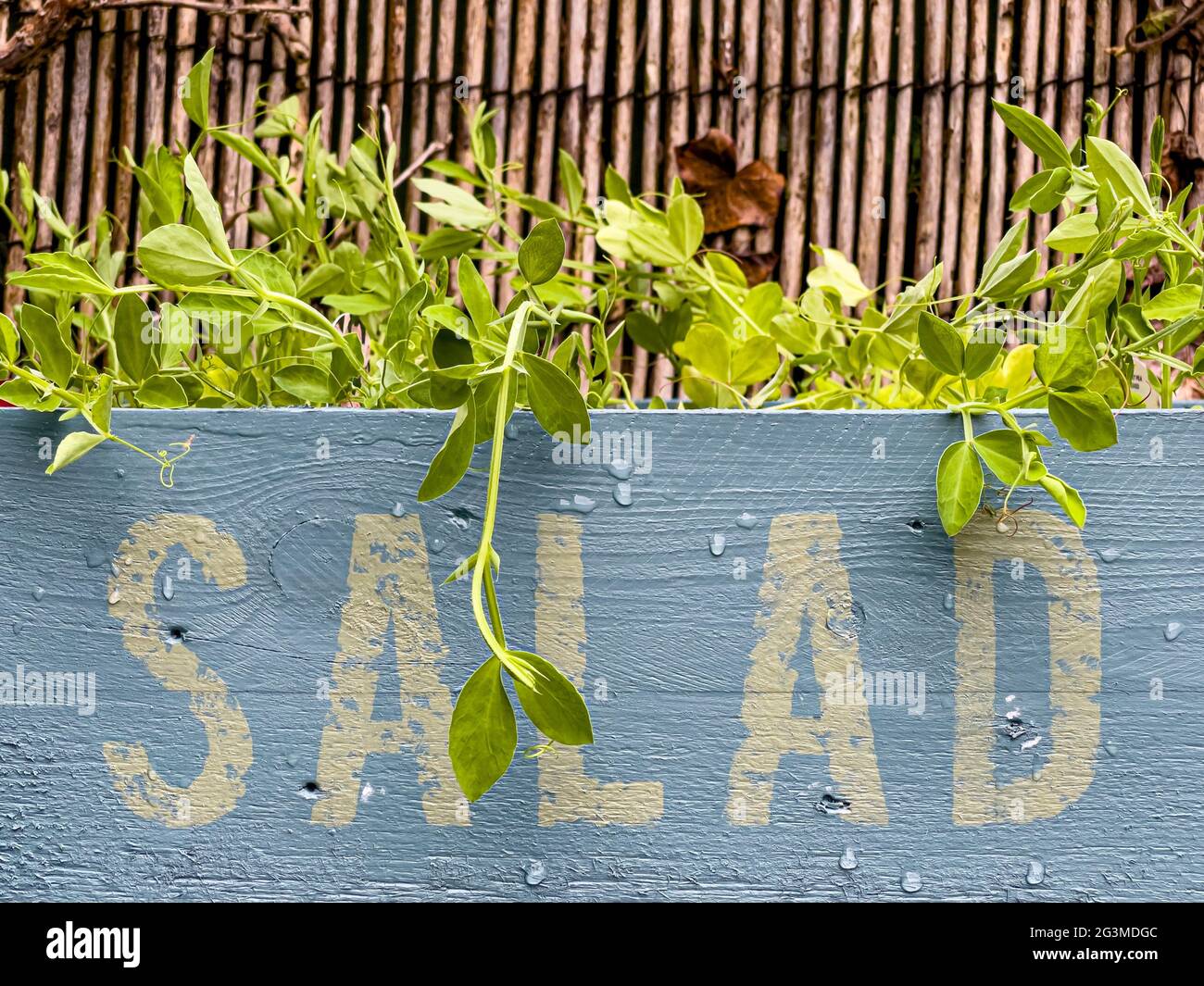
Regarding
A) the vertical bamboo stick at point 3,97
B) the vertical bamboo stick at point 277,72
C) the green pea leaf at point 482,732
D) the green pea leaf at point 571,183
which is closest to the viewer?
the green pea leaf at point 482,732

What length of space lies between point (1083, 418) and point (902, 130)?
1691 millimetres

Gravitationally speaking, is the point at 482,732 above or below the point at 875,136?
below

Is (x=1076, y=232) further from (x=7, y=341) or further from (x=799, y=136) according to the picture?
(x=799, y=136)

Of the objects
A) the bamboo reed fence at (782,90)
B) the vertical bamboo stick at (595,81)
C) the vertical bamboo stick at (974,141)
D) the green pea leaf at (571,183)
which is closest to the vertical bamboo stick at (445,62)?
the bamboo reed fence at (782,90)

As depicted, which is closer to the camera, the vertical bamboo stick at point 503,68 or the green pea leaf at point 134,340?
the green pea leaf at point 134,340

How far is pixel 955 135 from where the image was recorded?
1.86 m

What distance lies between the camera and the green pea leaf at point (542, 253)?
352 mm

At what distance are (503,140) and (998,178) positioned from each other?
0.95m

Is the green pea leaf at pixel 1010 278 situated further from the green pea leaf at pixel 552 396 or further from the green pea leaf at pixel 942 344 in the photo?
the green pea leaf at pixel 552 396

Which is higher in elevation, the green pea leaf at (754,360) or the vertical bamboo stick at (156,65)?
the vertical bamboo stick at (156,65)

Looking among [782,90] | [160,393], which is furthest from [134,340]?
[782,90]

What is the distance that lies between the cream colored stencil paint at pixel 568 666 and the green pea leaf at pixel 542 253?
93 millimetres

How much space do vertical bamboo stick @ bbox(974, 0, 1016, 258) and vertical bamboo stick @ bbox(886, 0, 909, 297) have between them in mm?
154

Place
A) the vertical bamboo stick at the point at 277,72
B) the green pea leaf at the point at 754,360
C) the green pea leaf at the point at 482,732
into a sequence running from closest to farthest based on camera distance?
the green pea leaf at the point at 482,732 → the green pea leaf at the point at 754,360 → the vertical bamboo stick at the point at 277,72
